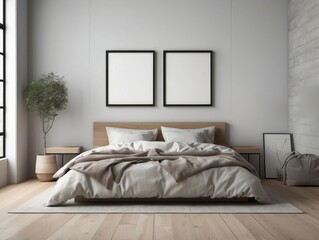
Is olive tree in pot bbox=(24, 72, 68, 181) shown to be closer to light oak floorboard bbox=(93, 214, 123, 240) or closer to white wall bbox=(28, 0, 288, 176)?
white wall bbox=(28, 0, 288, 176)

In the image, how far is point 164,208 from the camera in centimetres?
505

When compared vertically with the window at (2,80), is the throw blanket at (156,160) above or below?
below

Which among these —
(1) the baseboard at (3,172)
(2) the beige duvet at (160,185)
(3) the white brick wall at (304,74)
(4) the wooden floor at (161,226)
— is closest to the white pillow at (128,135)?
(1) the baseboard at (3,172)

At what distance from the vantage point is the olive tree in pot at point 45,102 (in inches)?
285

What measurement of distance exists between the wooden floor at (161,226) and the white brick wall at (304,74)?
197cm

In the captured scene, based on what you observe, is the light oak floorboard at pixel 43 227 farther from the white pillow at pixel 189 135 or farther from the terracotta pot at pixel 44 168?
the white pillow at pixel 189 135

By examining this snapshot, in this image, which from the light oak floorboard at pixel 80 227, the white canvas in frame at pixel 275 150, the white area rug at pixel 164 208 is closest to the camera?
the light oak floorboard at pixel 80 227

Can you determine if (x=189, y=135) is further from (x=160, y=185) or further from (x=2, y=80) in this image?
(x=2, y=80)

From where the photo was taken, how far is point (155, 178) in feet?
17.2

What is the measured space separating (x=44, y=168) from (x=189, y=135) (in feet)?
7.12

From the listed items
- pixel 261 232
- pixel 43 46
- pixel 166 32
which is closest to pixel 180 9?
pixel 166 32

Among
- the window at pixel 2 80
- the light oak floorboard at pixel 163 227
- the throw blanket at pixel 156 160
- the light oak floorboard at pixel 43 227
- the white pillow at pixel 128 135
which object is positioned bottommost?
the light oak floorboard at pixel 43 227

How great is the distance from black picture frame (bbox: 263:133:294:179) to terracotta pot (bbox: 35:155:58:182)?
3215mm

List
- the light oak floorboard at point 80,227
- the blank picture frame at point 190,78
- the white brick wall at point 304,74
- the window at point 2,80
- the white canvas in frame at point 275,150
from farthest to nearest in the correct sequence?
the blank picture frame at point 190,78 < the white canvas in frame at point 275,150 < the window at point 2,80 < the white brick wall at point 304,74 < the light oak floorboard at point 80,227
